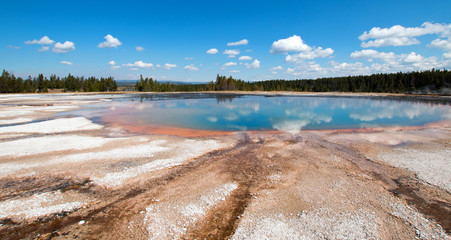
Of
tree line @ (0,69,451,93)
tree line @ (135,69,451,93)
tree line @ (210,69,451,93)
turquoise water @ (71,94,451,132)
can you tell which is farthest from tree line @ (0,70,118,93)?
turquoise water @ (71,94,451,132)

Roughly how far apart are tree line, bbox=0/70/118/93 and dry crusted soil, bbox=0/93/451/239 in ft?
368

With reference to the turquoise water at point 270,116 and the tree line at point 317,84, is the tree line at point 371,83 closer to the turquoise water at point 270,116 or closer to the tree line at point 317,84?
the tree line at point 317,84

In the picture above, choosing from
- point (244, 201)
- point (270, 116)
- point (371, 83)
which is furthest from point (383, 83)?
point (244, 201)

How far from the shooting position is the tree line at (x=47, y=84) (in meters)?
91.1

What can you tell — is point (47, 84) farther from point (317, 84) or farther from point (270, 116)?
point (317, 84)

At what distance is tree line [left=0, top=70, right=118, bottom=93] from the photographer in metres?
91.1

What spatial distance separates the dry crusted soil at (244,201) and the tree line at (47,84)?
112 metres

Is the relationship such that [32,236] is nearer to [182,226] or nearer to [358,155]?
[182,226]

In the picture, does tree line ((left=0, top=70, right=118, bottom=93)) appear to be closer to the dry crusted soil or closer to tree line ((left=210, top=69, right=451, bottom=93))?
tree line ((left=210, top=69, right=451, bottom=93))

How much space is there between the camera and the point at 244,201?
7.18m

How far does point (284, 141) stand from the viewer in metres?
15.3

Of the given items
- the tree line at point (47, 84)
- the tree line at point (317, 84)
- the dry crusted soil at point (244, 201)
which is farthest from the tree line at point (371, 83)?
the dry crusted soil at point (244, 201)

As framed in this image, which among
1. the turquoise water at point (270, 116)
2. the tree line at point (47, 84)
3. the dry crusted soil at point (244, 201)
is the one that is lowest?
the dry crusted soil at point (244, 201)

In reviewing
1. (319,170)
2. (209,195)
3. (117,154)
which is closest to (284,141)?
(319,170)
